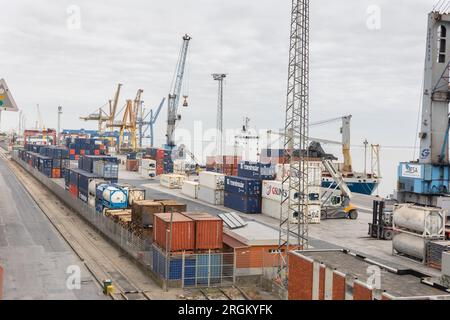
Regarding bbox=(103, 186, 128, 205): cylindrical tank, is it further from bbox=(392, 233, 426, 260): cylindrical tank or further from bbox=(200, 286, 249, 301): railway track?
bbox=(392, 233, 426, 260): cylindrical tank

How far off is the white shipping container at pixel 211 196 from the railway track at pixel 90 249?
62.0 feet

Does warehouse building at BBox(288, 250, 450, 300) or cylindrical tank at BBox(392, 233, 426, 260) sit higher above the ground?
warehouse building at BBox(288, 250, 450, 300)

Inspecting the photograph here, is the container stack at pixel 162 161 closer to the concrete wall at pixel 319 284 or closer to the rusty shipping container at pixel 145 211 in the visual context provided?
the rusty shipping container at pixel 145 211

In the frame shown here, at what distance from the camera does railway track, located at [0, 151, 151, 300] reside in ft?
92.2

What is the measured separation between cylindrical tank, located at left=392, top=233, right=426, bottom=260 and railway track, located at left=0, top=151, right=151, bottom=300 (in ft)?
66.7

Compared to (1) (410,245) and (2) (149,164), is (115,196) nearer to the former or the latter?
(1) (410,245)

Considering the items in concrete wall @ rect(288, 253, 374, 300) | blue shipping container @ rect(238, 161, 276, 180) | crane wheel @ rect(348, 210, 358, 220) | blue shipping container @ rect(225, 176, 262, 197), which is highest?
blue shipping container @ rect(238, 161, 276, 180)

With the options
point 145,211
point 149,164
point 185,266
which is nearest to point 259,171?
point 145,211

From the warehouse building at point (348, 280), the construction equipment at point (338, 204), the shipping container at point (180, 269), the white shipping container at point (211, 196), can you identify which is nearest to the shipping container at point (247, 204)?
the white shipping container at point (211, 196)

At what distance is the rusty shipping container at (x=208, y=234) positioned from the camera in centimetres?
2920

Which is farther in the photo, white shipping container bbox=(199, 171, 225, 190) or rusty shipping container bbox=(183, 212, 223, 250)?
white shipping container bbox=(199, 171, 225, 190)

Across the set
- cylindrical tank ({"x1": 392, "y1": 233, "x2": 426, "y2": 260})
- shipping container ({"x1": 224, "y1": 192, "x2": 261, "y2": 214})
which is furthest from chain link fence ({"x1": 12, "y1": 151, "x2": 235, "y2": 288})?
shipping container ({"x1": 224, "y1": 192, "x2": 261, "y2": 214})

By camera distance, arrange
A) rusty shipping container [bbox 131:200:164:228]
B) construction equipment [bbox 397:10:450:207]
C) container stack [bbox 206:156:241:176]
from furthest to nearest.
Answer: container stack [bbox 206:156:241:176] < construction equipment [bbox 397:10:450:207] < rusty shipping container [bbox 131:200:164:228]
